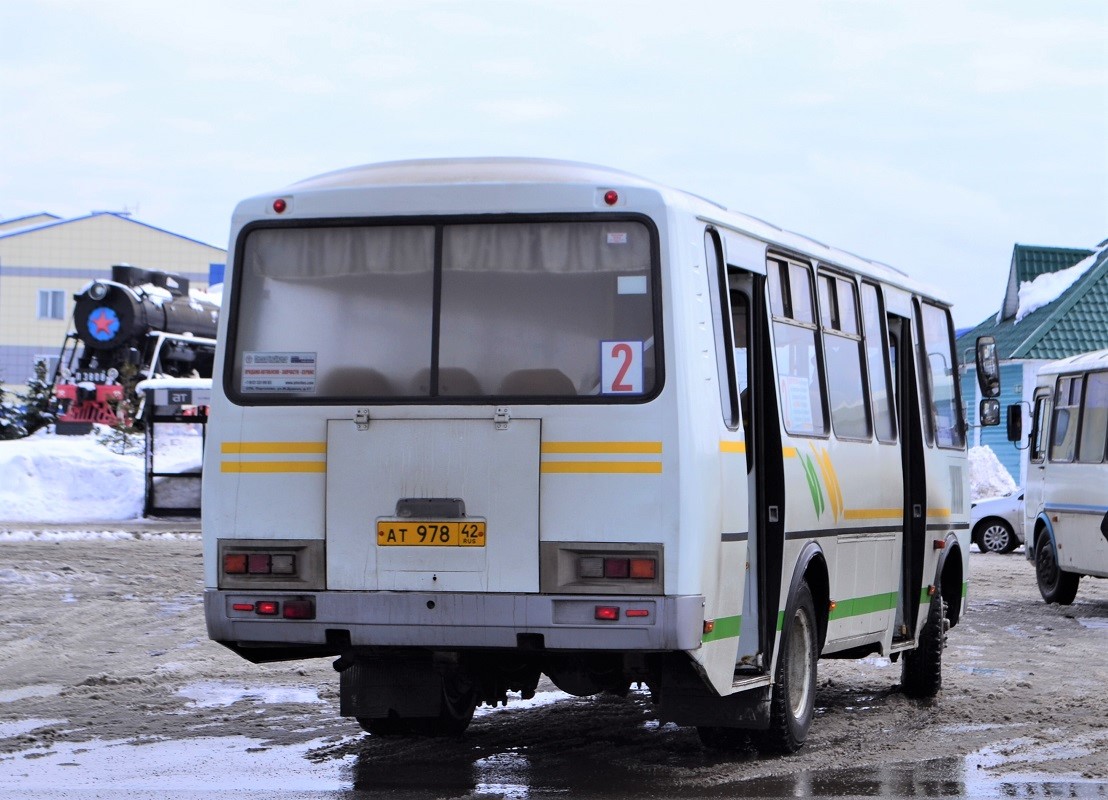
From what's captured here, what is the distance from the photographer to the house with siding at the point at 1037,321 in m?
38.0

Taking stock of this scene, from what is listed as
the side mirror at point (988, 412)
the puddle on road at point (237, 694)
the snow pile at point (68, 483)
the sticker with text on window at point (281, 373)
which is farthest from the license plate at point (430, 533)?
the snow pile at point (68, 483)

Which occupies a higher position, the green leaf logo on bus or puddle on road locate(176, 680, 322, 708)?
the green leaf logo on bus

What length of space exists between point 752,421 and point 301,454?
88.4 inches

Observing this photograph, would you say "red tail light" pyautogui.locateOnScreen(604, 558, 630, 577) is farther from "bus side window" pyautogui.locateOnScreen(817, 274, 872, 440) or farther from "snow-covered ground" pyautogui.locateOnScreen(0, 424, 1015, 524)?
"snow-covered ground" pyautogui.locateOnScreen(0, 424, 1015, 524)

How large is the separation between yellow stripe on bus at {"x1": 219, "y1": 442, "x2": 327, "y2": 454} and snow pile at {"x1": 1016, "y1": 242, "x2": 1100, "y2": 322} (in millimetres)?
34187

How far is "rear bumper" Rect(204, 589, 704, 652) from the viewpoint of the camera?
7867mm

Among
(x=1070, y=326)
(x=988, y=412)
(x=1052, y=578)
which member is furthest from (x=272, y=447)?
(x=1070, y=326)

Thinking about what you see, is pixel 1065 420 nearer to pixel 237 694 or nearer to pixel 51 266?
pixel 237 694

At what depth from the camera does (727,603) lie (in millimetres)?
8398

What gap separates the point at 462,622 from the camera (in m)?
8.06

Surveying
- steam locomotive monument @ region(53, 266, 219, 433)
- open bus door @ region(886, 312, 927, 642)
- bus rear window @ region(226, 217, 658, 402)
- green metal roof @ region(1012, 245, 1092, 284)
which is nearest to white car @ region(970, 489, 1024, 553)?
green metal roof @ region(1012, 245, 1092, 284)

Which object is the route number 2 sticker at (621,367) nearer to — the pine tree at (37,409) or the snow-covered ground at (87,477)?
the snow-covered ground at (87,477)

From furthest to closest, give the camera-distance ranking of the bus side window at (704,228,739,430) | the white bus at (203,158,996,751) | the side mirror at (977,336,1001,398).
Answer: the side mirror at (977,336,1001,398) → the bus side window at (704,228,739,430) → the white bus at (203,158,996,751)

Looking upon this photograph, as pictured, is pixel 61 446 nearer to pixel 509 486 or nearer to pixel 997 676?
pixel 997 676
